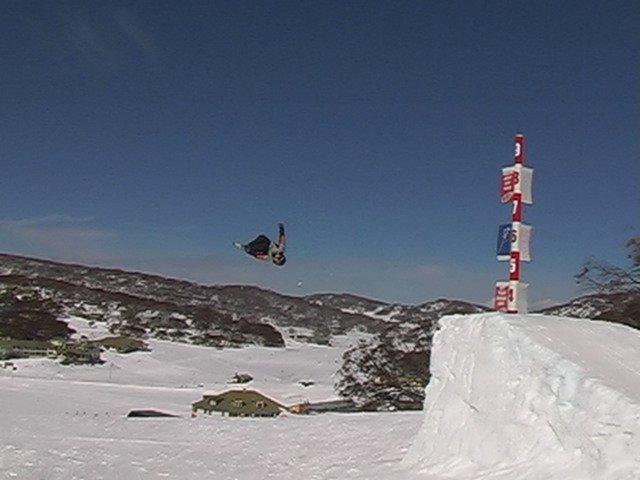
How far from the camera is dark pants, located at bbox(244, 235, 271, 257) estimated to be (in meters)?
8.31

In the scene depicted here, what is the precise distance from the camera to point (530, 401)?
19.8ft

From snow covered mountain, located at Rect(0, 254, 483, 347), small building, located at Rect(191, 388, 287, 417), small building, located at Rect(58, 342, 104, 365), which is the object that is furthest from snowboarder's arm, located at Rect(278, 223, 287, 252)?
small building, located at Rect(58, 342, 104, 365)

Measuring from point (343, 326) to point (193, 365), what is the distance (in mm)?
53244

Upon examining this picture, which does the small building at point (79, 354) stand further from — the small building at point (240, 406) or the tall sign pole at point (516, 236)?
the tall sign pole at point (516, 236)

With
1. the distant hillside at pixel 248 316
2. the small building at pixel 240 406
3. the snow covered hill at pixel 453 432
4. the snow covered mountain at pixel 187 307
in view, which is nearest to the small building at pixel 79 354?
the distant hillside at pixel 248 316

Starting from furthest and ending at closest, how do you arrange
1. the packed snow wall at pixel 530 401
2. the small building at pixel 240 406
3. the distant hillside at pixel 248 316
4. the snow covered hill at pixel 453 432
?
the distant hillside at pixel 248 316 < the small building at pixel 240 406 < the snow covered hill at pixel 453 432 < the packed snow wall at pixel 530 401

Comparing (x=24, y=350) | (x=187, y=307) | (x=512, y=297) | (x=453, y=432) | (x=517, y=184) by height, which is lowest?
(x=453, y=432)

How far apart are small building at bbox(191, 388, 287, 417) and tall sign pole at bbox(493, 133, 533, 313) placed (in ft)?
38.2

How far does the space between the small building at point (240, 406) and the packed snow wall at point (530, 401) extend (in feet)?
37.9

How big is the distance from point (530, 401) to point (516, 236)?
2.21m

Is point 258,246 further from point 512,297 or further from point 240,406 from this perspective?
point 240,406

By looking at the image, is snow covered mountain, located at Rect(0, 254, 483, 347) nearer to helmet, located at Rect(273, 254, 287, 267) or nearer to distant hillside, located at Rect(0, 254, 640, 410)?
distant hillside, located at Rect(0, 254, 640, 410)

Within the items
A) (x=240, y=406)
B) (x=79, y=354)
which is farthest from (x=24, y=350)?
(x=240, y=406)

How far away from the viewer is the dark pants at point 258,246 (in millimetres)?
8312
